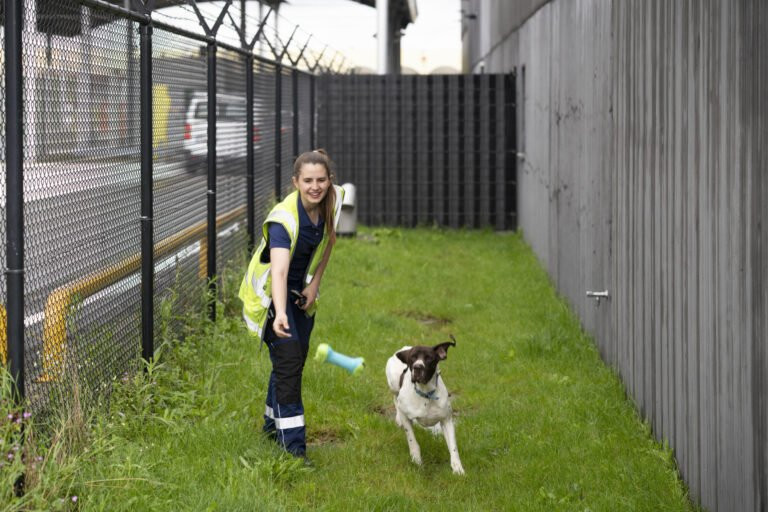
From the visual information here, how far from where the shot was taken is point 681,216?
20.6 ft

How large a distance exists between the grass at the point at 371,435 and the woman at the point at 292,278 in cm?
28

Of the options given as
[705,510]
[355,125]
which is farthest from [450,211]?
[705,510]

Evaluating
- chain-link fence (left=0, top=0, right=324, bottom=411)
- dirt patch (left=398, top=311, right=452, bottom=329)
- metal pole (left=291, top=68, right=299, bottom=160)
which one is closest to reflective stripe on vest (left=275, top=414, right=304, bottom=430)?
chain-link fence (left=0, top=0, right=324, bottom=411)

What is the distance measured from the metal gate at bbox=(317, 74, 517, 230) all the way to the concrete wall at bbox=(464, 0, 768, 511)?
26.9ft

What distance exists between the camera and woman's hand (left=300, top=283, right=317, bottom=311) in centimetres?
702

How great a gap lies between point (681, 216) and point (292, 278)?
2103mm

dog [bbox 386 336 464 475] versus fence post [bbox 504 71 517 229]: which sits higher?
fence post [bbox 504 71 517 229]

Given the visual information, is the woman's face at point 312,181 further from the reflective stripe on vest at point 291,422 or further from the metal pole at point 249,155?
the metal pole at point 249,155

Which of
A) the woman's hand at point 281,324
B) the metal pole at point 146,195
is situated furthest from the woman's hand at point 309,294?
the metal pole at point 146,195

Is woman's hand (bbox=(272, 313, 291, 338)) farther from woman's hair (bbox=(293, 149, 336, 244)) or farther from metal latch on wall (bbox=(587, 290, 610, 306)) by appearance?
metal latch on wall (bbox=(587, 290, 610, 306))

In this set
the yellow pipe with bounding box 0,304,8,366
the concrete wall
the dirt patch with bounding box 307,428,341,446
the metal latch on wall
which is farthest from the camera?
the metal latch on wall

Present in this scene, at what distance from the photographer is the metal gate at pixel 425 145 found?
20.0 metres

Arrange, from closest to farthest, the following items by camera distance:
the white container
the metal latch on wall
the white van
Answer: the metal latch on wall
the white van
the white container

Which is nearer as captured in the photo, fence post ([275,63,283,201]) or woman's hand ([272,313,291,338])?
woman's hand ([272,313,291,338])
